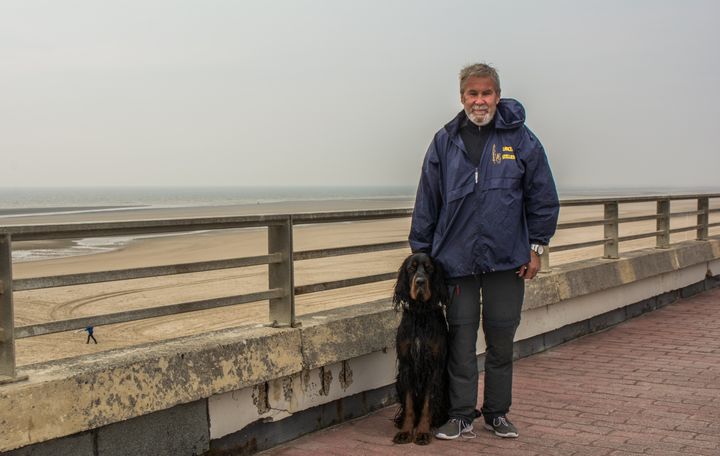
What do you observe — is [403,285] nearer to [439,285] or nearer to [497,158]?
[439,285]

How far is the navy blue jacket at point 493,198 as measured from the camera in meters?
4.89

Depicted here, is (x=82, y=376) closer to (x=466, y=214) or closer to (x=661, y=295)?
(x=466, y=214)

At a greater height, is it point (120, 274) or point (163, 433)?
point (120, 274)

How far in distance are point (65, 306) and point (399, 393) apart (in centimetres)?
1045

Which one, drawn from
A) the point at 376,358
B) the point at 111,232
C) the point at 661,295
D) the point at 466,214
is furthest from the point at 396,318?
the point at 661,295

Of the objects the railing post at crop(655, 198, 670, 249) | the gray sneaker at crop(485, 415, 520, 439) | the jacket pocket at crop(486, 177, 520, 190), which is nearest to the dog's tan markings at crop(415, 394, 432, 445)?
the gray sneaker at crop(485, 415, 520, 439)

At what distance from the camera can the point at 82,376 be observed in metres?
3.69

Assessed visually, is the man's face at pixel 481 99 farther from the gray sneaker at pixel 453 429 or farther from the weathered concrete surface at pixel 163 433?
the weathered concrete surface at pixel 163 433

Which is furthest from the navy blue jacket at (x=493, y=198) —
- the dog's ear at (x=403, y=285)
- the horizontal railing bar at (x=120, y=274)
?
the horizontal railing bar at (x=120, y=274)

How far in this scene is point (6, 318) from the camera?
140 inches

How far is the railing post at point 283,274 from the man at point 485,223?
771mm

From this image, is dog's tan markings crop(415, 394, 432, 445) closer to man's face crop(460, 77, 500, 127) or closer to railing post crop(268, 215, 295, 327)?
railing post crop(268, 215, 295, 327)

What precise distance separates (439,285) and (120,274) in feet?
5.97

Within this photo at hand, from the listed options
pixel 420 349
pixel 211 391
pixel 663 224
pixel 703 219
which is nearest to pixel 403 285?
pixel 420 349
